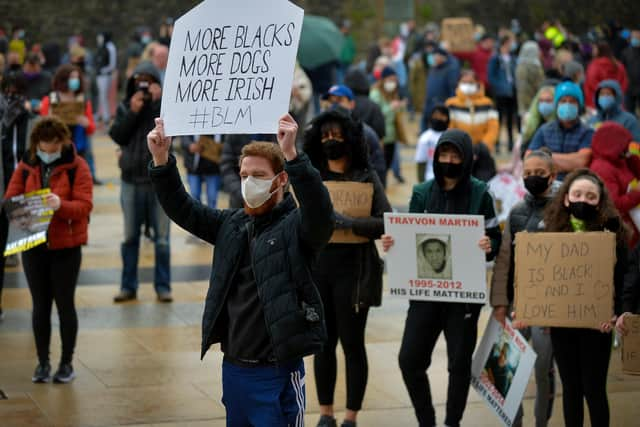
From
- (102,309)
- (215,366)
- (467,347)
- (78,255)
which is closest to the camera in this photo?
(467,347)

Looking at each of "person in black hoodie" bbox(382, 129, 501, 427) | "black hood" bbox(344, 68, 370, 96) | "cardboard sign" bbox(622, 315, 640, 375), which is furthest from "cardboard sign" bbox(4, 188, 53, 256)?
"black hood" bbox(344, 68, 370, 96)

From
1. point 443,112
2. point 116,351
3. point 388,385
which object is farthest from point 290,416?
point 443,112

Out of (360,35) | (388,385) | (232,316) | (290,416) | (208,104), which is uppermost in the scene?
(360,35)

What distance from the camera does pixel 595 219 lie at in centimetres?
657

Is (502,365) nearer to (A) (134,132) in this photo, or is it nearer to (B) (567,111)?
(B) (567,111)

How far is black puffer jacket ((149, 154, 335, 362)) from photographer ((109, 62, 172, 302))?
511cm

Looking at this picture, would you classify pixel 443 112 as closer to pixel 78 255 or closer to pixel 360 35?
pixel 78 255

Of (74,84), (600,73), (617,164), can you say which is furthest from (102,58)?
(617,164)

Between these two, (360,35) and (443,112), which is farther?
(360,35)

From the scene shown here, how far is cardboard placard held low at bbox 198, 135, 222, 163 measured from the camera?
12883 millimetres

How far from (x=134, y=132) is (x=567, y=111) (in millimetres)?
3653

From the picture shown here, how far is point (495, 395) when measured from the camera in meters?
6.92

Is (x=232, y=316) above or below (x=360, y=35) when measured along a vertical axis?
below

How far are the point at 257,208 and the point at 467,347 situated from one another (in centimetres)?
211
